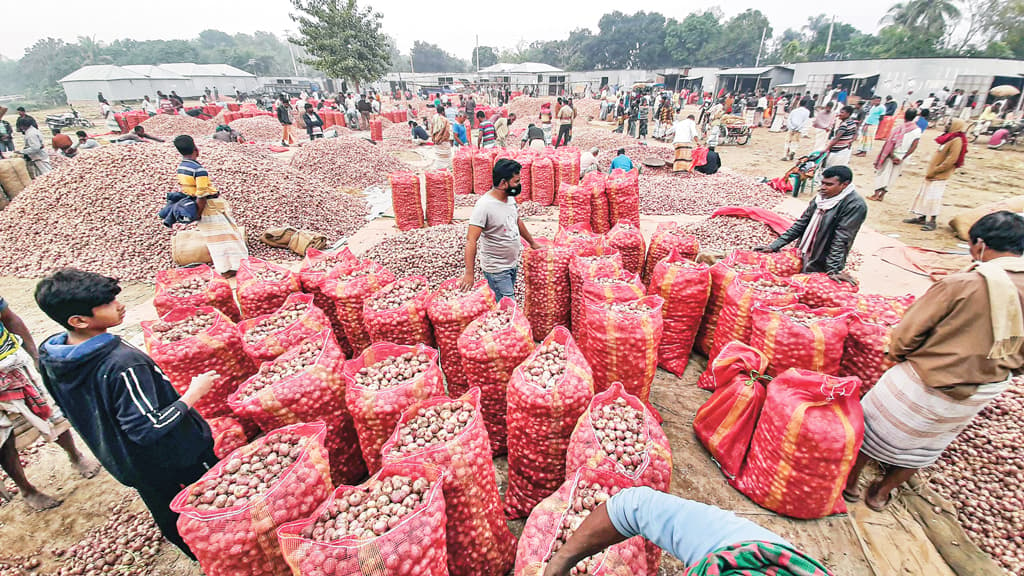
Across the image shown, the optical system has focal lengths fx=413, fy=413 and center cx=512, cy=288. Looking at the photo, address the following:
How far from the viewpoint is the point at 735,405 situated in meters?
2.57

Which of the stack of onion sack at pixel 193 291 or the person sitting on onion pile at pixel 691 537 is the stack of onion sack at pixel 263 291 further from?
the person sitting on onion pile at pixel 691 537

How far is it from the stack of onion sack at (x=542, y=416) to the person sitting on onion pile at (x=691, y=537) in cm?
79

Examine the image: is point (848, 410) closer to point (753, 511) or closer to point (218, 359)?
point (753, 511)

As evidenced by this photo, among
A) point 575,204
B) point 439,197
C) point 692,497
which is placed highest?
point 575,204

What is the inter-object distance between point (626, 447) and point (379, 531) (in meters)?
1.08

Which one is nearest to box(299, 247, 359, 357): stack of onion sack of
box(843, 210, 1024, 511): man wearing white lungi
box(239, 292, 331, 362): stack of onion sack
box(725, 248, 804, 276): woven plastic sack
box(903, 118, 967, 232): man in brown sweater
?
box(239, 292, 331, 362): stack of onion sack

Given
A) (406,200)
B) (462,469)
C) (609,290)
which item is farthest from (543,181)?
(462,469)

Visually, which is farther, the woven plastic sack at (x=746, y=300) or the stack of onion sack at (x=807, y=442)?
the woven plastic sack at (x=746, y=300)

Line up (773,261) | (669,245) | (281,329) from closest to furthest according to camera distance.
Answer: (281,329), (773,261), (669,245)

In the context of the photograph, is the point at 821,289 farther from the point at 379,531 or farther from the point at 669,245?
the point at 379,531

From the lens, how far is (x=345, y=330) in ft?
10.9

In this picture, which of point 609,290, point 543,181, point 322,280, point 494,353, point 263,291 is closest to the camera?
point 494,353

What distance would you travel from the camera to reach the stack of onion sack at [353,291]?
317 cm

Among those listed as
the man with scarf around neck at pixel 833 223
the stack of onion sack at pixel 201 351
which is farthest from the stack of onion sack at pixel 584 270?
the stack of onion sack at pixel 201 351
